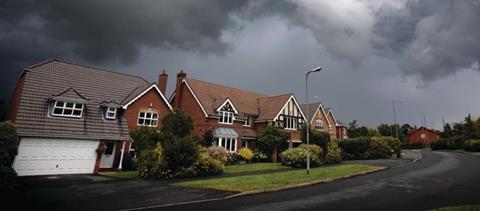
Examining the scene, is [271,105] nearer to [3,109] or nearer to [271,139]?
[271,139]

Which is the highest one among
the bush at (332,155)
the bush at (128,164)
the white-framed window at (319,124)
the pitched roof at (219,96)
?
the pitched roof at (219,96)

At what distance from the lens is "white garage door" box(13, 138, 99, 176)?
2161 cm

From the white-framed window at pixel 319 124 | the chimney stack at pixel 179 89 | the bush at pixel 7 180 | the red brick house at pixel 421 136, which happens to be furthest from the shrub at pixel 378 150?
the red brick house at pixel 421 136

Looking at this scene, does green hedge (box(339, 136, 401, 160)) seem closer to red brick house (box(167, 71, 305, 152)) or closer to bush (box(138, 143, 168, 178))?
red brick house (box(167, 71, 305, 152))

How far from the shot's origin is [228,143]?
34.1m

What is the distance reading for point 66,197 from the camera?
43.0ft

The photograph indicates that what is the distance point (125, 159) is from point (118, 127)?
129 inches

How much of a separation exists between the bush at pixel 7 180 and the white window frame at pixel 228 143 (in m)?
19.9

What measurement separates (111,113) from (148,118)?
4.01 meters

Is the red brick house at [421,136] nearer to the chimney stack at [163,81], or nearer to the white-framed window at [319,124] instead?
the white-framed window at [319,124]

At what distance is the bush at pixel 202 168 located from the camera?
68.1ft

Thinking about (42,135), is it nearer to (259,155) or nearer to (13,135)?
(13,135)

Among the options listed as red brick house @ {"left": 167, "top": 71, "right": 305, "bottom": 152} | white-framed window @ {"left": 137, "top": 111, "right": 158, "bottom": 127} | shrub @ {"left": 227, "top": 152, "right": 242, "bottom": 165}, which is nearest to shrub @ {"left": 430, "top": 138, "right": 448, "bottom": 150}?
red brick house @ {"left": 167, "top": 71, "right": 305, "bottom": 152}

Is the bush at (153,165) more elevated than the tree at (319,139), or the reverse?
the tree at (319,139)
